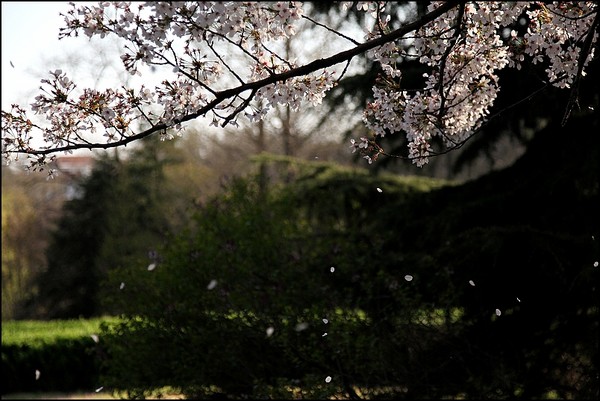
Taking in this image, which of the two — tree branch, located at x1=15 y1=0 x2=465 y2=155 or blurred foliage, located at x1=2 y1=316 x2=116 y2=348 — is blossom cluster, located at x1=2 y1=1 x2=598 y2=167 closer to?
tree branch, located at x1=15 y1=0 x2=465 y2=155

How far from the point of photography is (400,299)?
678 centimetres

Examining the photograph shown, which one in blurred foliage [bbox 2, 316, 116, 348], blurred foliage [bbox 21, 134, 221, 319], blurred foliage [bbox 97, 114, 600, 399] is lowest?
blurred foliage [bbox 97, 114, 600, 399]

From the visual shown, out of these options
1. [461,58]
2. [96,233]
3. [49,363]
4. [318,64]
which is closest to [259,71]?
[318,64]

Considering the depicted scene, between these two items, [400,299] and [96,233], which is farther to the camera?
[96,233]

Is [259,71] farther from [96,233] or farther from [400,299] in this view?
[96,233]

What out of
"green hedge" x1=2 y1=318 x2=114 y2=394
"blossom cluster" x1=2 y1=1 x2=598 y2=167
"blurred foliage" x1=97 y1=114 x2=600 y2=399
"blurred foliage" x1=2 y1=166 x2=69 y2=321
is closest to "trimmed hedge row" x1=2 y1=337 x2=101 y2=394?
"green hedge" x1=2 y1=318 x2=114 y2=394

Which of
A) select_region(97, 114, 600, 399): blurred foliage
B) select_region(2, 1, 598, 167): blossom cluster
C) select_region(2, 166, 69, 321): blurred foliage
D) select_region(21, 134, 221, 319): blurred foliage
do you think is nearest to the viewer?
select_region(2, 1, 598, 167): blossom cluster

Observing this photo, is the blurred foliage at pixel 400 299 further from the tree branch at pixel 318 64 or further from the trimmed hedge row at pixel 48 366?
the trimmed hedge row at pixel 48 366

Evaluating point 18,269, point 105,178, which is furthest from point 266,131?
point 18,269

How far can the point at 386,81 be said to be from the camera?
3980mm

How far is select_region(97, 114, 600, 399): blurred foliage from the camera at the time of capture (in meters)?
6.65

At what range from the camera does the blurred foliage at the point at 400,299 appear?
6648mm

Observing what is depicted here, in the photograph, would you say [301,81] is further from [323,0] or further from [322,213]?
[322,213]

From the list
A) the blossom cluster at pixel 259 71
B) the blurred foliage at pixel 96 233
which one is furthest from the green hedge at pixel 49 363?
the blossom cluster at pixel 259 71
